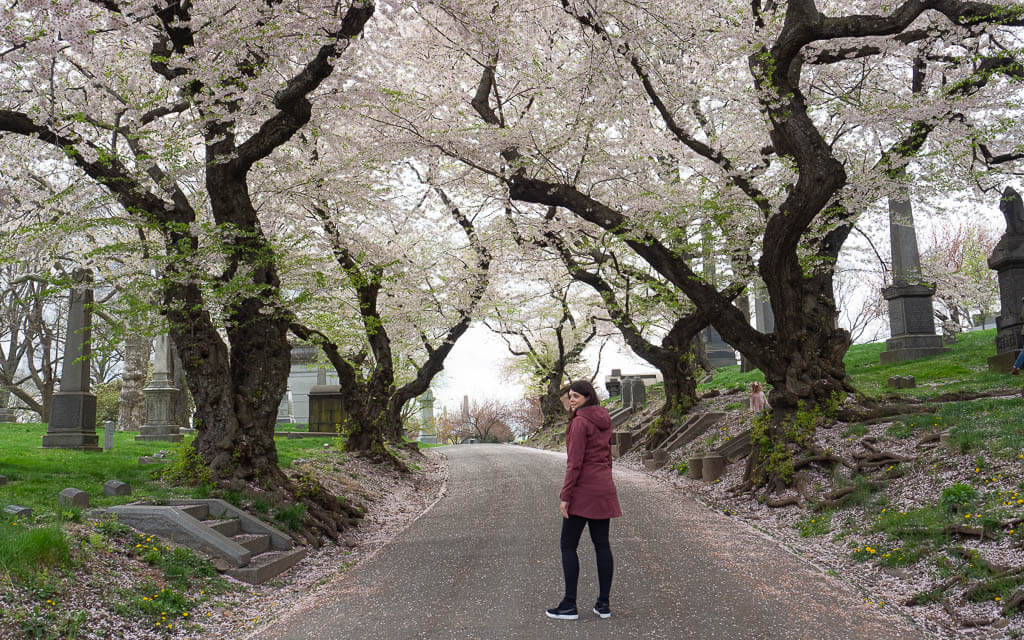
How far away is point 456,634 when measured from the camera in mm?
5016

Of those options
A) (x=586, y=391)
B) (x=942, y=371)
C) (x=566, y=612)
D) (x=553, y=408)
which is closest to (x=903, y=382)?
(x=942, y=371)

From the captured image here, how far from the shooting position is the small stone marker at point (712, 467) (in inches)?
517

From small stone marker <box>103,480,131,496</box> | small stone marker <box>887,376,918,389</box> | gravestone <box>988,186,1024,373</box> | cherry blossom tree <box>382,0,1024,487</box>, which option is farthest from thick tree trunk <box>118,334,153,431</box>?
gravestone <box>988,186,1024,373</box>

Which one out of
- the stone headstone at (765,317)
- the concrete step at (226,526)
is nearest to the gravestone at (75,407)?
the concrete step at (226,526)

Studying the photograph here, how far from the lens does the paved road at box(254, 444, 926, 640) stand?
5078 millimetres

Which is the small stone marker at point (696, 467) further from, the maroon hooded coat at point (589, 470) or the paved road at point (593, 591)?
the maroon hooded coat at point (589, 470)

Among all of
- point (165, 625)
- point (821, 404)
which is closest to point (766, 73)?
point (821, 404)

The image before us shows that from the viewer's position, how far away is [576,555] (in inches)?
213

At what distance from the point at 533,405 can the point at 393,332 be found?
134 feet

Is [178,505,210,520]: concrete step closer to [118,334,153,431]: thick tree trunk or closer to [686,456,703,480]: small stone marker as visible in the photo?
[686,456,703,480]: small stone marker

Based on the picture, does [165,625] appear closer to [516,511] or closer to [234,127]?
[516,511]

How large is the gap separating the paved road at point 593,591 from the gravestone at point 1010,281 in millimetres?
8577

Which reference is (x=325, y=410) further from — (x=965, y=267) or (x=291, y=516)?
(x=965, y=267)

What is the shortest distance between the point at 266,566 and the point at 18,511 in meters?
2.44
